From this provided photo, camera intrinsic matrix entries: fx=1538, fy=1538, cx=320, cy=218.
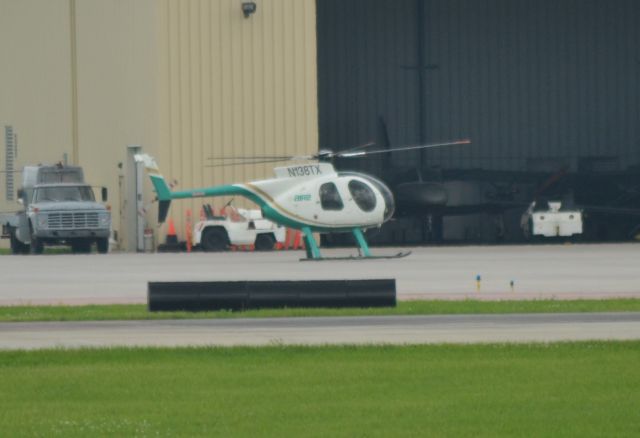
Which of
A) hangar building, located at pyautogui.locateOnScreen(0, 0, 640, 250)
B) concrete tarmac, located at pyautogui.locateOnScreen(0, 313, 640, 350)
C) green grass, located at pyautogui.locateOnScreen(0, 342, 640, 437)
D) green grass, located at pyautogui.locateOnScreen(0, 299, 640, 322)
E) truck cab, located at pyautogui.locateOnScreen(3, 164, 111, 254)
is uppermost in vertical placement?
hangar building, located at pyautogui.locateOnScreen(0, 0, 640, 250)

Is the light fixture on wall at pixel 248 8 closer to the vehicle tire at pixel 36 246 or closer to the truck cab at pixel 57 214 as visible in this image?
the truck cab at pixel 57 214

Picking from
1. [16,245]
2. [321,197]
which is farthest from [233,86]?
[321,197]

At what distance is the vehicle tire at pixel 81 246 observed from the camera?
48906mm

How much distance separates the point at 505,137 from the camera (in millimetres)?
63938

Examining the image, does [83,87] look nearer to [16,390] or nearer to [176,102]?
[176,102]

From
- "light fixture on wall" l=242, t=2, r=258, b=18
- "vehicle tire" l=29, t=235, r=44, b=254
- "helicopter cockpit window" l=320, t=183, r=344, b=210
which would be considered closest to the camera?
"helicopter cockpit window" l=320, t=183, r=344, b=210

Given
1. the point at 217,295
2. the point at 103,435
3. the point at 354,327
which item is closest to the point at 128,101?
the point at 217,295

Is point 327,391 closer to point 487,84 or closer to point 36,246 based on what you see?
point 36,246

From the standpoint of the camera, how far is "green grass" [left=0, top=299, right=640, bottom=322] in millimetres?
21875

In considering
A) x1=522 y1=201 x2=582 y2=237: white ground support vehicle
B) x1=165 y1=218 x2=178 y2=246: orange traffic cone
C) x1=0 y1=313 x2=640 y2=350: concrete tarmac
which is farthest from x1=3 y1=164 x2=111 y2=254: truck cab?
x1=0 y1=313 x2=640 y2=350: concrete tarmac

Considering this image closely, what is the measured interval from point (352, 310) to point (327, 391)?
9.15 metres

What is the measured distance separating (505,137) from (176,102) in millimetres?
18058

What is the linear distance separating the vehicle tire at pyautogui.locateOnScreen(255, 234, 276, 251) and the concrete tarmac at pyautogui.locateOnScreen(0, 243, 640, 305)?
2060 mm

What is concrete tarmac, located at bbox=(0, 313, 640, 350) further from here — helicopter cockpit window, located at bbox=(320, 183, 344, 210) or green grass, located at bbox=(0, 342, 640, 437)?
helicopter cockpit window, located at bbox=(320, 183, 344, 210)
